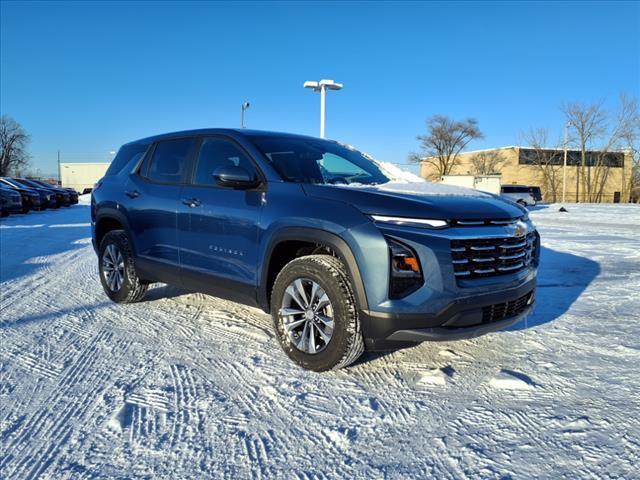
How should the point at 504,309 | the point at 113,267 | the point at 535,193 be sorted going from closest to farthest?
the point at 504,309 → the point at 113,267 → the point at 535,193

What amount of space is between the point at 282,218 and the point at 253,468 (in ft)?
5.65

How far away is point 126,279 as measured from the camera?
5004mm

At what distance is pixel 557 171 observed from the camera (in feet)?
191

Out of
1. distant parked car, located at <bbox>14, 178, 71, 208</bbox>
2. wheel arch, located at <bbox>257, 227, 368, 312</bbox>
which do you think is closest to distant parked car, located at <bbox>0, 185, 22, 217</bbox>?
distant parked car, located at <bbox>14, 178, 71, 208</bbox>

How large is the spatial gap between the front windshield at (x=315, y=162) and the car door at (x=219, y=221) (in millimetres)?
220

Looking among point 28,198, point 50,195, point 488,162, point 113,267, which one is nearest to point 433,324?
point 113,267

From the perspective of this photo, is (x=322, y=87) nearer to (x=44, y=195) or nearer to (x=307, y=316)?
(x=44, y=195)

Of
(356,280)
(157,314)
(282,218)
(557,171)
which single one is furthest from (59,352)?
(557,171)

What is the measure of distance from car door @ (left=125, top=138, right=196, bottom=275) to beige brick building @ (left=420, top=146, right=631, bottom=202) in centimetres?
5507

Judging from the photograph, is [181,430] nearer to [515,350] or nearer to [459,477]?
[459,477]

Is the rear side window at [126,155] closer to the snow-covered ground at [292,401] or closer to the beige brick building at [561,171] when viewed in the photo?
the snow-covered ground at [292,401]

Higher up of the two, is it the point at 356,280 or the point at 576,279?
the point at 356,280

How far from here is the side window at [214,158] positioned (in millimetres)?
4066

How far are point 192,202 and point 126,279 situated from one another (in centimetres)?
143
